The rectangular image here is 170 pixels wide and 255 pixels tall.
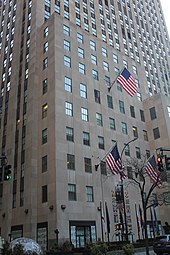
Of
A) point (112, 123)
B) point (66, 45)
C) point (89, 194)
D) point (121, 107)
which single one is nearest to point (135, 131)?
point (121, 107)

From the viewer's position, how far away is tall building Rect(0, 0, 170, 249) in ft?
129

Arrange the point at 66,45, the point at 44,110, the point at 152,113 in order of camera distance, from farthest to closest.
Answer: the point at 152,113
the point at 66,45
the point at 44,110

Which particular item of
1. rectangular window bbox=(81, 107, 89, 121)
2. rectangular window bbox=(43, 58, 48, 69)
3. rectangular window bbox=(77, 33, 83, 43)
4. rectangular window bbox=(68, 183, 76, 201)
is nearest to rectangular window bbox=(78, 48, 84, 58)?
rectangular window bbox=(77, 33, 83, 43)

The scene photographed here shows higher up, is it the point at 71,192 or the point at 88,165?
the point at 88,165

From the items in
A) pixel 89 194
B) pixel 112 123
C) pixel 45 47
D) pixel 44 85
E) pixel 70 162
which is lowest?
pixel 89 194

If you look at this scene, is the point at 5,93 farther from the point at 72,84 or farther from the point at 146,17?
the point at 146,17

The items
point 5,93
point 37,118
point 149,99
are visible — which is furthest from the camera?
point 149,99

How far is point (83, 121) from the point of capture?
45.9 meters

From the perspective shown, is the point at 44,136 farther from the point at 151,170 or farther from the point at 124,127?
the point at 124,127

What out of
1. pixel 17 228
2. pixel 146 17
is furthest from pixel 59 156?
pixel 146 17

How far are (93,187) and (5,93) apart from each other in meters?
26.1

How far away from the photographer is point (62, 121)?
4269cm

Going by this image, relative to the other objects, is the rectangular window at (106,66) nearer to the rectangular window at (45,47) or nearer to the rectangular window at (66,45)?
the rectangular window at (66,45)

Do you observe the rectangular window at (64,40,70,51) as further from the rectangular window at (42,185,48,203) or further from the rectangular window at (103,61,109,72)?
the rectangular window at (42,185,48,203)
